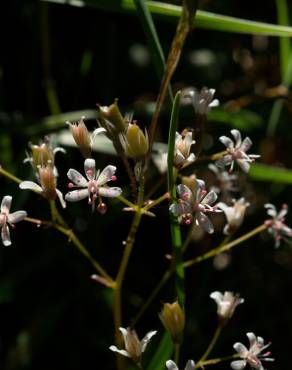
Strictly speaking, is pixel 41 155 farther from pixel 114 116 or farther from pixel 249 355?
pixel 249 355

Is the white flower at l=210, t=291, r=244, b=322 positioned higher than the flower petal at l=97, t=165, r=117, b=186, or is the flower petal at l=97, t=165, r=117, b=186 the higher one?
the flower petal at l=97, t=165, r=117, b=186

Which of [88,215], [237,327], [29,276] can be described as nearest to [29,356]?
[29,276]

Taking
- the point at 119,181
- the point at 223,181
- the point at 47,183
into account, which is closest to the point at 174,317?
the point at 47,183

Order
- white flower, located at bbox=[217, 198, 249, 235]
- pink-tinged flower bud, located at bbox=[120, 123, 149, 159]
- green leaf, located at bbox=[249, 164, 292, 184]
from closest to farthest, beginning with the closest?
pink-tinged flower bud, located at bbox=[120, 123, 149, 159] → white flower, located at bbox=[217, 198, 249, 235] → green leaf, located at bbox=[249, 164, 292, 184]

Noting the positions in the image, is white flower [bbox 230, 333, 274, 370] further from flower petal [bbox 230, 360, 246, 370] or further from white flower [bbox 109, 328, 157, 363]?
white flower [bbox 109, 328, 157, 363]

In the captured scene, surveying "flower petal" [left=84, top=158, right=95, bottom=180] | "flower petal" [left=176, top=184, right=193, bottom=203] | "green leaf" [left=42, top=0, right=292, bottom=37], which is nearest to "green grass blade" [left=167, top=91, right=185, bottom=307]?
"flower petal" [left=176, top=184, right=193, bottom=203]

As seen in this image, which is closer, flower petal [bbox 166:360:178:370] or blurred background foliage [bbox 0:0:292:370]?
flower petal [bbox 166:360:178:370]
